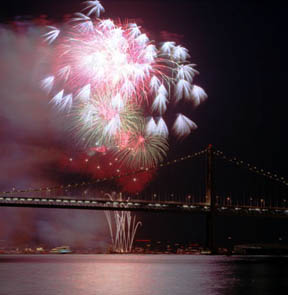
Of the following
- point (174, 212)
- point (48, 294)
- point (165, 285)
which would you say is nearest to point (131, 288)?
point (165, 285)

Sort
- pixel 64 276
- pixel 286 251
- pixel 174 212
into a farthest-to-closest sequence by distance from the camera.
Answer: pixel 286 251 < pixel 174 212 < pixel 64 276

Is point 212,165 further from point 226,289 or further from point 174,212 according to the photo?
point 226,289

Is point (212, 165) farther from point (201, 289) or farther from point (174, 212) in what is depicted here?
point (201, 289)

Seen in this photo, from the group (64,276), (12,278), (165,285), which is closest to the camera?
(165,285)

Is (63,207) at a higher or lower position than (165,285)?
higher

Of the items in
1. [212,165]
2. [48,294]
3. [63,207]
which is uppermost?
[212,165]

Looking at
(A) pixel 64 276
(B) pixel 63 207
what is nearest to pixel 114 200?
(B) pixel 63 207

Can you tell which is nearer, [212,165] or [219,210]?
[219,210]
